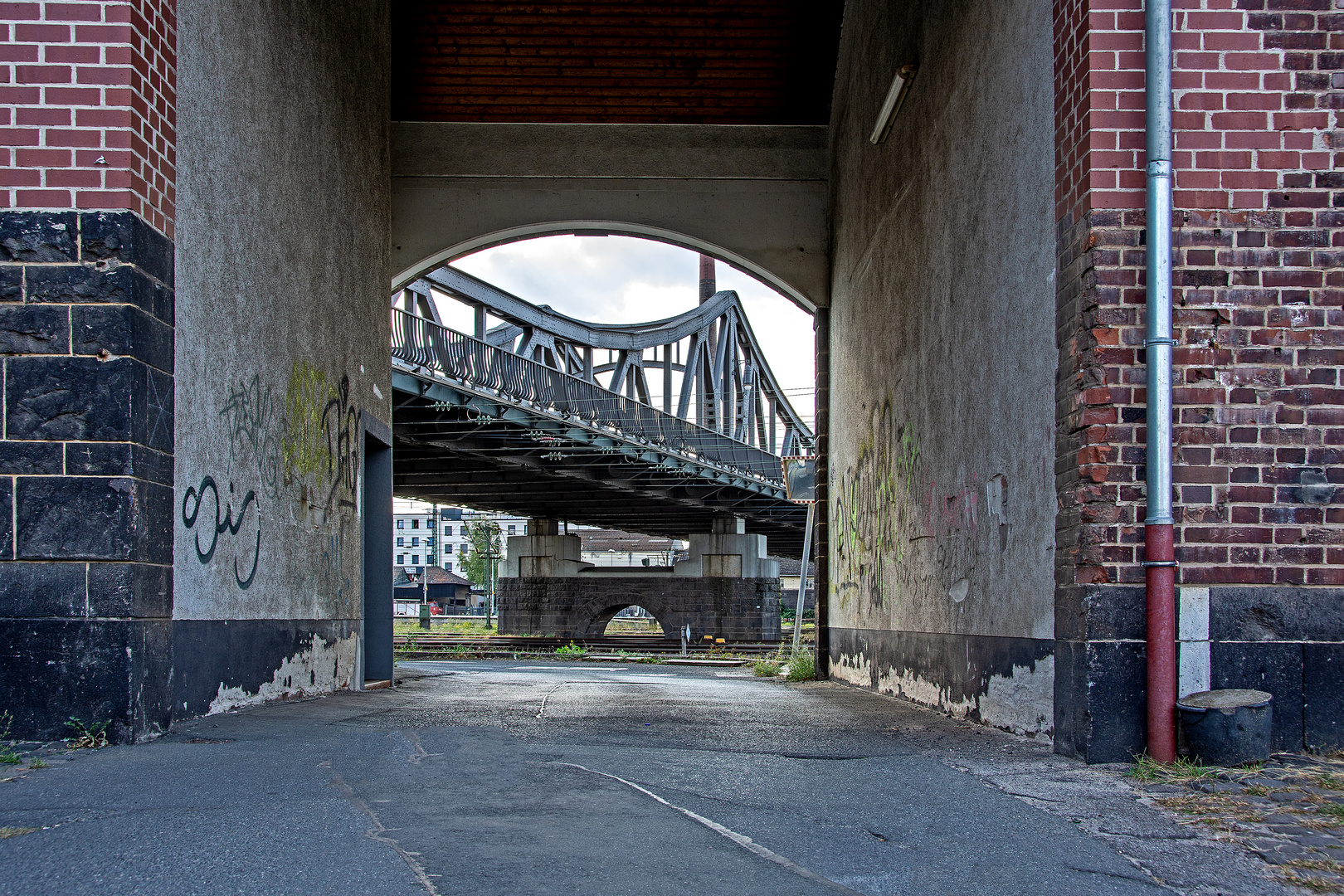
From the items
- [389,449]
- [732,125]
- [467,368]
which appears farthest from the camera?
[467,368]

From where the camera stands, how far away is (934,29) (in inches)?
320

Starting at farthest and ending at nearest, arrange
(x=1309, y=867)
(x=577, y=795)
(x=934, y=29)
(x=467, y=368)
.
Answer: (x=467, y=368) → (x=934, y=29) → (x=577, y=795) → (x=1309, y=867)

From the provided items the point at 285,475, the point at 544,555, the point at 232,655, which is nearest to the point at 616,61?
the point at 285,475

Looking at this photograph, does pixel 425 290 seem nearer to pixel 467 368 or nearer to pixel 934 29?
pixel 467 368

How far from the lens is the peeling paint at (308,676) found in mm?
6418

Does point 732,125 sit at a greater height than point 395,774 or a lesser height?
greater

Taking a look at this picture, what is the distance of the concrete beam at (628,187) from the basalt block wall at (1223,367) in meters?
8.45

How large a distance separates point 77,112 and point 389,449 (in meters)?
7.09

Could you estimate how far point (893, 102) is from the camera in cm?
924

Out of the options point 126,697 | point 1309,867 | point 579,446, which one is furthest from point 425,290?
point 1309,867

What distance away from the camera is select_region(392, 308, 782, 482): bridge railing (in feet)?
76.6

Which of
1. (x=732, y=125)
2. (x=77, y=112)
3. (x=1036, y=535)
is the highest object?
(x=732, y=125)

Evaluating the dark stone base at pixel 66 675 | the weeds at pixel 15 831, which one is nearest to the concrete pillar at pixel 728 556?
the dark stone base at pixel 66 675

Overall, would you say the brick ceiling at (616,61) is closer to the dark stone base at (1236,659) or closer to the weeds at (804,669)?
the weeds at (804,669)
